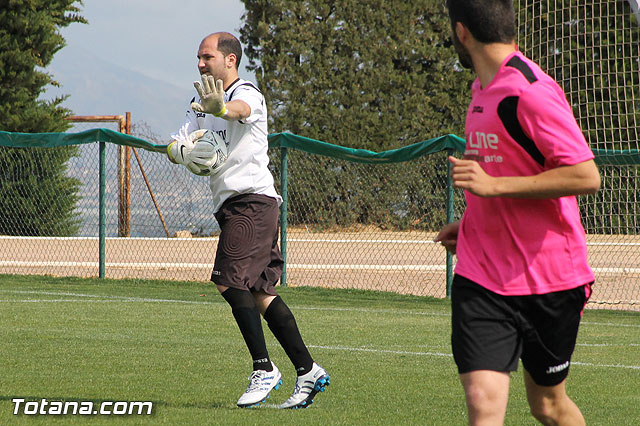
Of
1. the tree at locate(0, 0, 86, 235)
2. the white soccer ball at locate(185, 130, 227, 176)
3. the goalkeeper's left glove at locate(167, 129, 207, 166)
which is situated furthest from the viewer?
the tree at locate(0, 0, 86, 235)

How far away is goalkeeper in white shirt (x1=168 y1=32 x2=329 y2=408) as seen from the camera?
5.79 m

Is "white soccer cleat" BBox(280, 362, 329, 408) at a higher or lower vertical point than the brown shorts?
lower

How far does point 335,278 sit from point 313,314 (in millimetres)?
6298

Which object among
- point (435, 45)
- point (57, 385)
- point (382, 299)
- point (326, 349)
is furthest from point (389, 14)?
point (57, 385)

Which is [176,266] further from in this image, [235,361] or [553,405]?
[553,405]

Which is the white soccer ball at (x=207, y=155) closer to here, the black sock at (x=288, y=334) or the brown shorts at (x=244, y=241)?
the brown shorts at (x=244, y=241)

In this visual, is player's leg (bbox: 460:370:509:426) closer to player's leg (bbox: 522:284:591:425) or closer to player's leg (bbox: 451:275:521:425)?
player's leg (bbox: 451:275:521:425)

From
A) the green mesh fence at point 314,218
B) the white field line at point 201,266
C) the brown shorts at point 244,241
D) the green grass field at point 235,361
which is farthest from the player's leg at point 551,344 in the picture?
the white field line at point 201,266

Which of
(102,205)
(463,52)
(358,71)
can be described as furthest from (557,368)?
(358,71)

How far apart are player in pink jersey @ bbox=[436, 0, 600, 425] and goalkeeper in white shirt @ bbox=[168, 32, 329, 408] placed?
7.80 feet

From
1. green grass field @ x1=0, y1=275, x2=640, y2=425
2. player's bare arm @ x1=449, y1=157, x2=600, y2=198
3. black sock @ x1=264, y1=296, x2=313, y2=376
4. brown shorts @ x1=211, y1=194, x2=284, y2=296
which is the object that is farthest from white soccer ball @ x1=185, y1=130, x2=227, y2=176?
player's bare arm @ x1=449, y1=157, x2=600, y2=198

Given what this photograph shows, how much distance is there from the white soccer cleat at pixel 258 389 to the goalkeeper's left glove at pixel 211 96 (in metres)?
1.53

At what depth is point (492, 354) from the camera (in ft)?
11.1

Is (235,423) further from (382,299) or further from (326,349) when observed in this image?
(382,299)
